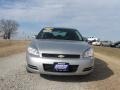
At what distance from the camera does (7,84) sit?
830 cm

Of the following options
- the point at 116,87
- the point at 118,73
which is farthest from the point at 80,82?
the point at 118,73

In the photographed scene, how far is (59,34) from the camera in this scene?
36.1ft

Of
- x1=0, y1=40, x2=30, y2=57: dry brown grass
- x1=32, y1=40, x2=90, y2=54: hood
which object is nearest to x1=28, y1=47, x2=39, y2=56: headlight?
x1=32, y1=40, x2=90, y2=54: hood

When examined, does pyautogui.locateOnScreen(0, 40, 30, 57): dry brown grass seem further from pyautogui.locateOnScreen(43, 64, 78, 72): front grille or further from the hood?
pyautogui.locateOnScreen(43, 64, 78, 72): front grille

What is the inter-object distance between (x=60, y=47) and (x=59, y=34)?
181 centimetres

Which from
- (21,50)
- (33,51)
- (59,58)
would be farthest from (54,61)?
(21,50)

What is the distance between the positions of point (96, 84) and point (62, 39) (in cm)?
240

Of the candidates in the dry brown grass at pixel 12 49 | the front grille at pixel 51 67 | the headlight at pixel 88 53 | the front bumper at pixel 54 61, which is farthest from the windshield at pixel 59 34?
the dry brown grass at pixel 12 49

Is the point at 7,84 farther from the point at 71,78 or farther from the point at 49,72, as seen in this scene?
the point at 71,78

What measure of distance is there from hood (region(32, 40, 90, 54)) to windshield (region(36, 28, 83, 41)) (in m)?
1.10

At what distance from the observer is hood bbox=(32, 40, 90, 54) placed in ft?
29.7

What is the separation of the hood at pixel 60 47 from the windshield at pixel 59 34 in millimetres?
1105

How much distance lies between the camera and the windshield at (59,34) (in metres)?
10.9

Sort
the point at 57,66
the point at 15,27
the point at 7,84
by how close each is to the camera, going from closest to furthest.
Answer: the point at 7,84
the point at 57,66
the point at 15,27
